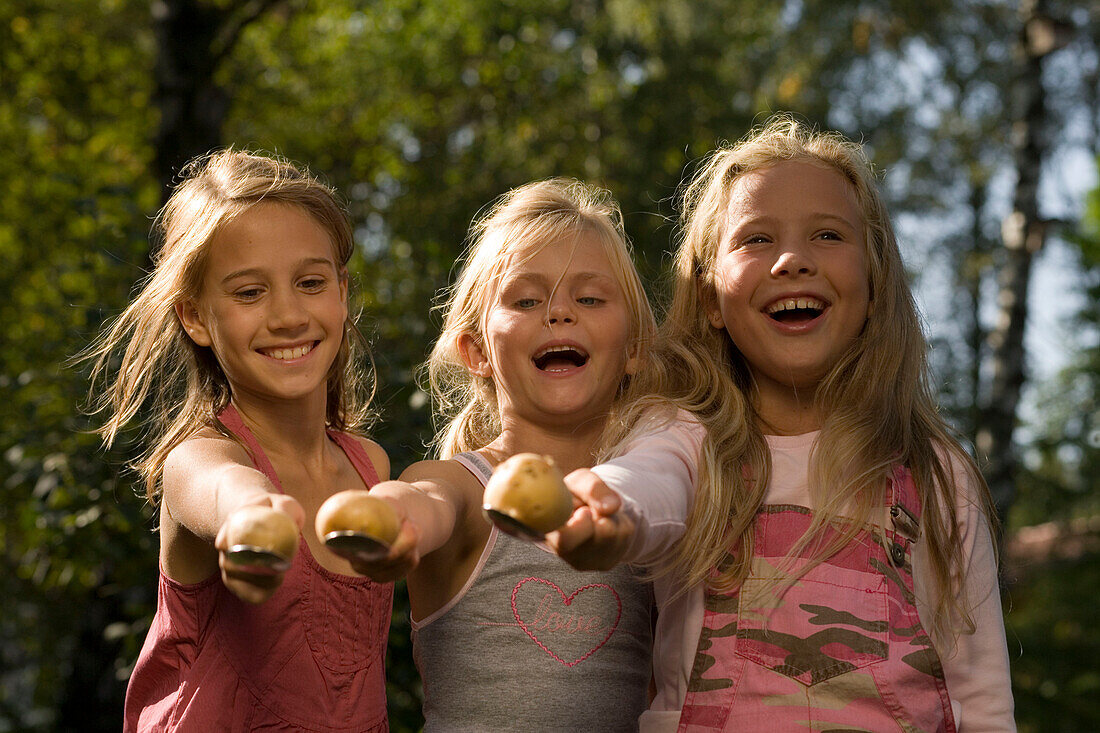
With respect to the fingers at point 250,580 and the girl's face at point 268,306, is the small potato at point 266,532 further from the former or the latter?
the girl's face at point 268,306

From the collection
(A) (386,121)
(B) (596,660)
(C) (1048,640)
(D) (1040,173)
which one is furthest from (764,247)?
(C) (1048,640)

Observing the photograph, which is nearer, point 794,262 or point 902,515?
point 902,515

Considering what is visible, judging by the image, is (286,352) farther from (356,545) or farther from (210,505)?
(356,545)

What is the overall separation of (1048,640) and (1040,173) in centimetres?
549

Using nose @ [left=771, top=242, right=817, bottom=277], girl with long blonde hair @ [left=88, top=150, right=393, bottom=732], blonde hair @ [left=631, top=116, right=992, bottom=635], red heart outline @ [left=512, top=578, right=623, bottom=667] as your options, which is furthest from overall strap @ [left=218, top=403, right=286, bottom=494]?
nose @ [left=771, top=242, right=817, bottom=277]

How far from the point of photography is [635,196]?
8633mm

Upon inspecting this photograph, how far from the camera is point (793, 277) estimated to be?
7.53ft

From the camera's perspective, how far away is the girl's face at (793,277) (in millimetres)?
2309

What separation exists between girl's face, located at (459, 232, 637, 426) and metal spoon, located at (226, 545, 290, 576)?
1084 millimetres

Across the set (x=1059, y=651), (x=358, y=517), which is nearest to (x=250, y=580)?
(x=358, y=517)

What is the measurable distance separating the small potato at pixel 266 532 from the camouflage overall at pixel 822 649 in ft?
3.20

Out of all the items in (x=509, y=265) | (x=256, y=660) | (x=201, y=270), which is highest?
(x=509, y=265)

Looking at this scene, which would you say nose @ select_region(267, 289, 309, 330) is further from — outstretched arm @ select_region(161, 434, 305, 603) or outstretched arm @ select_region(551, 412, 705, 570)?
outstretched arm @ select_region(551, 412, 705, 570)

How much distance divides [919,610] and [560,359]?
2.93 feet
